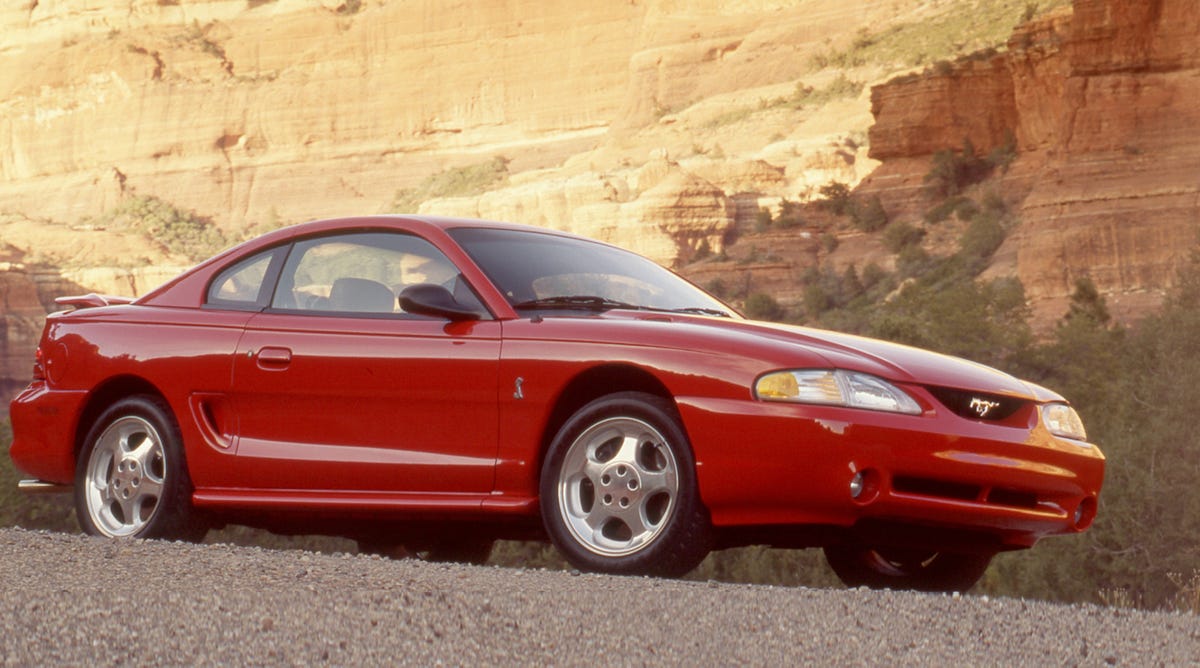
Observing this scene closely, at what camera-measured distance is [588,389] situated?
220 inches

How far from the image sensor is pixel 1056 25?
198 ft

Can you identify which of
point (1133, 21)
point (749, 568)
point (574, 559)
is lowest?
point (749, 568)

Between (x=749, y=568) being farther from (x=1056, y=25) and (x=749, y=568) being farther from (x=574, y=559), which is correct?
(x=1056, y=25)

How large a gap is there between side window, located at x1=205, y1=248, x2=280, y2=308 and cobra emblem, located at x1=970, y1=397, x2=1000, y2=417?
288cm

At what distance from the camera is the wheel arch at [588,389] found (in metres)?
5.47

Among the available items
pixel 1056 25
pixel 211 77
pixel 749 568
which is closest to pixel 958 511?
pixel 749 568

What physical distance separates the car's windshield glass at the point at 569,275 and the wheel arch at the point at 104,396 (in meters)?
1.62

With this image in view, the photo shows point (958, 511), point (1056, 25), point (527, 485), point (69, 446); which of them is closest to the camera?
point (958, 511)

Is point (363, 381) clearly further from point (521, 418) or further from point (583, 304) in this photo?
point (583, 304)

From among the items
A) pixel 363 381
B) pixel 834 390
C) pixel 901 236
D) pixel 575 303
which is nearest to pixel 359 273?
pixel 363 381

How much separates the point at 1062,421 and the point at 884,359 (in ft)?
2.56

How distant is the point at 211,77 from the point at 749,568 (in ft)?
387

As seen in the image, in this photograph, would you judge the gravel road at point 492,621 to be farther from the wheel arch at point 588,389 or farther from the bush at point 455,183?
the bush at point 455,183

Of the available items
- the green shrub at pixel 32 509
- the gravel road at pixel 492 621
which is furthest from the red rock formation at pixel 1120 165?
the gravel road at pixel 492 621
